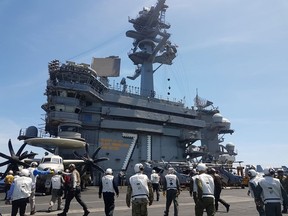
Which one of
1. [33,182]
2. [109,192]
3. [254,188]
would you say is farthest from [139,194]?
[33,182]

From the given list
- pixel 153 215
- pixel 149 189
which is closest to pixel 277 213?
pixel 149 189

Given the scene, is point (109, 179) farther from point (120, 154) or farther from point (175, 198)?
point (120, 154)

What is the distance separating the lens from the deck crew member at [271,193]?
764 centimetres

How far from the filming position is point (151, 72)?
55.5 meters

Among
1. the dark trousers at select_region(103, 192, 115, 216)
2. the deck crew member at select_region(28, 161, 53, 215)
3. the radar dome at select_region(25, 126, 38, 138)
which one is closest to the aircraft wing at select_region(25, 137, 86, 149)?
the radar dome at select_region(25, 126, 38, 138)

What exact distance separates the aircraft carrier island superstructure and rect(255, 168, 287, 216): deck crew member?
107ft

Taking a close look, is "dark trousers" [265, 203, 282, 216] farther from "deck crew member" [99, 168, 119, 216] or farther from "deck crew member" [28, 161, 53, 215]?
"deck crew member" [28, 161, 53, 215]

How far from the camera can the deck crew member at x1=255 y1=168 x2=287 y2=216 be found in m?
7.64

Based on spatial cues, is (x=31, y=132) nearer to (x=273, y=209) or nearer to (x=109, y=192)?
(x=109, y=192)

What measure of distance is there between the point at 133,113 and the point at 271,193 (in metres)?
38.4

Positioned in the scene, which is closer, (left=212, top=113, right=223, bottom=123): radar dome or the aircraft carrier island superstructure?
the aircraft carrier island superstructure

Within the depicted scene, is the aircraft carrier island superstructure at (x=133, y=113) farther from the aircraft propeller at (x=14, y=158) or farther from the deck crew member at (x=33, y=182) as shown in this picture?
the deck crew member at (x=33, y=182)

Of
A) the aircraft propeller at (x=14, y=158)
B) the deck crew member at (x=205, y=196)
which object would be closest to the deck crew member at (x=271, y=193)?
the deck crew member at (x=205, y=196)

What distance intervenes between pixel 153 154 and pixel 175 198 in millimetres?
34812
